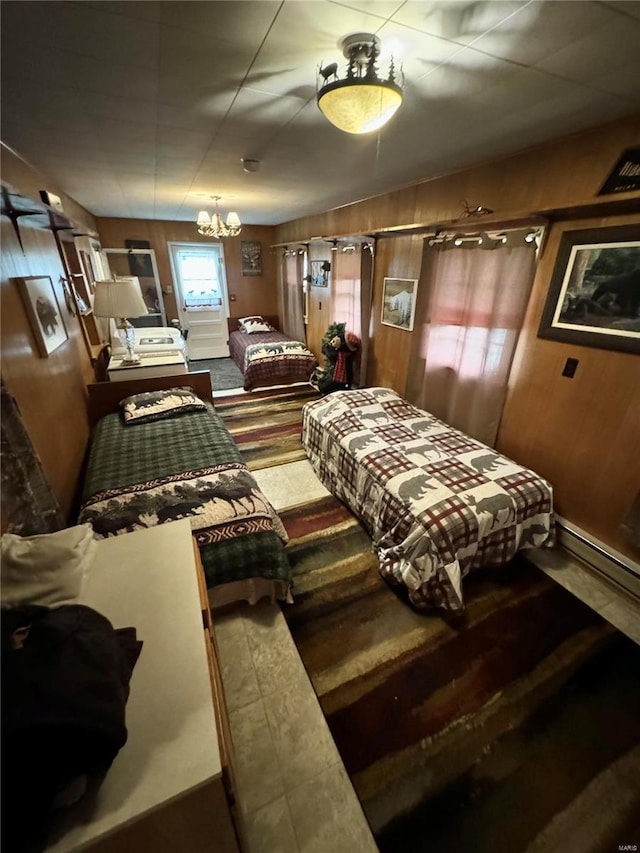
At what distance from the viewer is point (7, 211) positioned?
1.54 metres

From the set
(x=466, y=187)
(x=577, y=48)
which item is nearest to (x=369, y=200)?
(x=466, y=187)

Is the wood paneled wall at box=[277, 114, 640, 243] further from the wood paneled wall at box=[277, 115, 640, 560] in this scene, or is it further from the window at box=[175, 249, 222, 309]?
the window at box=[175, 249, 222, 309]

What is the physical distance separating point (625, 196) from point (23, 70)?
8.17 feet

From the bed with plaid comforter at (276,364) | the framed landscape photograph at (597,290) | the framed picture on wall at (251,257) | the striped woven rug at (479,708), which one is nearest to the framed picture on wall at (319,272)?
the bed with plaid comforter at (276,364)

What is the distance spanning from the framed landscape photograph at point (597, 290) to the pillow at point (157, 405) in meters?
2.60

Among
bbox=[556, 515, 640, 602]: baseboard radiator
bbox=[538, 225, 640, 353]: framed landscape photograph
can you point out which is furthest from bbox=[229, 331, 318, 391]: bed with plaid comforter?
bbox=[556, 515, 640, 602]: baseboard radiator

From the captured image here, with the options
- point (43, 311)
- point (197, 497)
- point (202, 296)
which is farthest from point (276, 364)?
point (197, 497)

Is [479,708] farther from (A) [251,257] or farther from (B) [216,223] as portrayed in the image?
(A) [251,257]

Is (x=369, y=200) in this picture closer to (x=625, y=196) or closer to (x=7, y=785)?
(x=625, y=196)

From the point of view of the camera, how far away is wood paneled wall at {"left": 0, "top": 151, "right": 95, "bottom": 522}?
56.5 inches

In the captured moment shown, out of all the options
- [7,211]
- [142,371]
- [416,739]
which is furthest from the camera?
[142,371]

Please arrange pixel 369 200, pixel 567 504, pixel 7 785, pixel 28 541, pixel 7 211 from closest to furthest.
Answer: pixel 7 785 → pixel 28 541 → pixel 7 211 → pixel 567 504 → pixel 369 200

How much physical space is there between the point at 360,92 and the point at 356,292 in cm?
279

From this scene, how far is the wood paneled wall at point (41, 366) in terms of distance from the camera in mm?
1436
